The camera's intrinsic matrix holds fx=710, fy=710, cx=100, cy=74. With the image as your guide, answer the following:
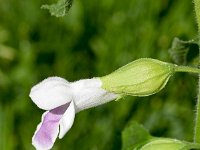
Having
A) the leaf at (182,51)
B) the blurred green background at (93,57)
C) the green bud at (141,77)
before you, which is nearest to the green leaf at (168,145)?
the green bud at (141,77)

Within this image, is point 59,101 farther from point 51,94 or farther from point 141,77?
point 141,77

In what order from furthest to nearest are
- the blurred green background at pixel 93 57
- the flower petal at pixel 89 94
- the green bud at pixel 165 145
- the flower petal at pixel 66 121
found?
the blurred green background at pixel 93 57 < the green bud at pixel 165 145 < the flower petal at pixel 89 94 < the flower petal at pixel 66 121

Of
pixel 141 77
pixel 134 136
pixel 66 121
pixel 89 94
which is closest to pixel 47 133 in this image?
pixel 66 121

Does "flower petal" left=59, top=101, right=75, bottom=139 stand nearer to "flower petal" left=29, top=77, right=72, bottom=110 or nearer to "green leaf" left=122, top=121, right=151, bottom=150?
"flower petal" left=29, top=77, right=72, bottom=110

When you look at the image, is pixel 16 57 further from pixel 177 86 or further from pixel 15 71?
pixel 177 86

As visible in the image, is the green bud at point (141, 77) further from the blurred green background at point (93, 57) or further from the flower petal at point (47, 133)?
the blurred green background at point (93, 57)

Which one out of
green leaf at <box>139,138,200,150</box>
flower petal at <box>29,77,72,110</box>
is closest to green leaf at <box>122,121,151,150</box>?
green leaf at <box>139,138,200,150</box>
